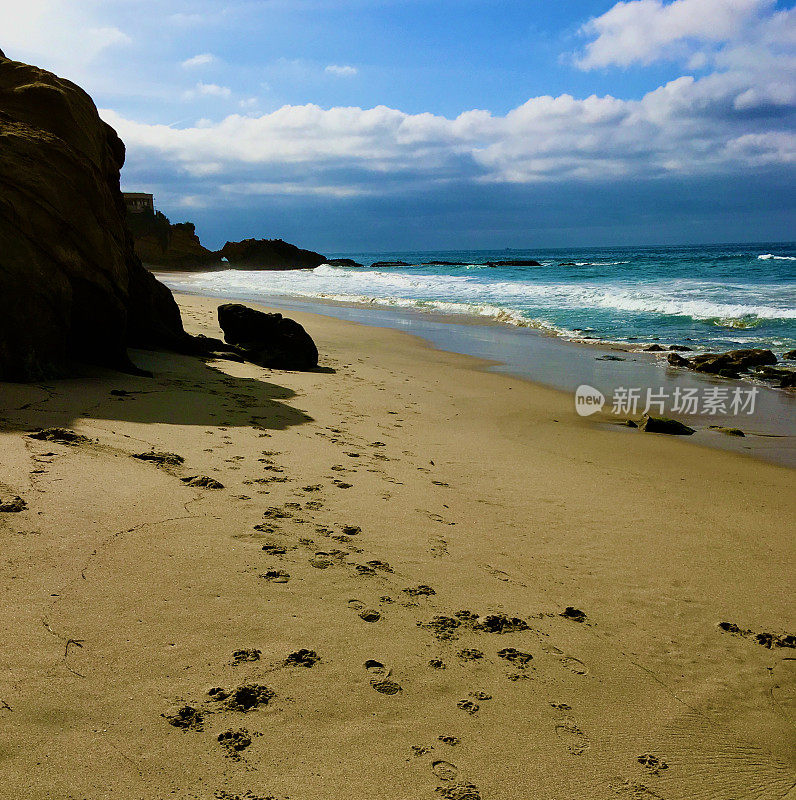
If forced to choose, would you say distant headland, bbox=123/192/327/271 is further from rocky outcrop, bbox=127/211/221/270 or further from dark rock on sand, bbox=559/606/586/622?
dark rock on sand, bbox=559/606/586/622

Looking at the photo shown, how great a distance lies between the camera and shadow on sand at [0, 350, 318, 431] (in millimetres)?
4801

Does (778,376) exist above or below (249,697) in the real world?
above

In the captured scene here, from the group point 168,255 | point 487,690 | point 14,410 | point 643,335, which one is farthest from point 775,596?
point 168,255

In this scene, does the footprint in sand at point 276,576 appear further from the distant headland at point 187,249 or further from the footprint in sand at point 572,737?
the distant headland at point 187,249

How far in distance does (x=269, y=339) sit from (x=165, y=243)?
6323 centimetres

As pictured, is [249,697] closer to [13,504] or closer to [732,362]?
[13,504]

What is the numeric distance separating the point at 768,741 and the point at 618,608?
2.84ft

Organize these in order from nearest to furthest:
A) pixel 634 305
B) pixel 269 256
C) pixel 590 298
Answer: pixel 634 305 → pixel 590 298 → pixel 269 256

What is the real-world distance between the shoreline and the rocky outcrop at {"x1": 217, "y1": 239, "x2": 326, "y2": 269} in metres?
55.6

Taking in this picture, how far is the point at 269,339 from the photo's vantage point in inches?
389

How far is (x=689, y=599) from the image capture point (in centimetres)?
331

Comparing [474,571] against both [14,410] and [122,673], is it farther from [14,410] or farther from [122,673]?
[14,410]

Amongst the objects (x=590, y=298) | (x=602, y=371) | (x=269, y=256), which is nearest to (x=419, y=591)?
(x=602, y=371)

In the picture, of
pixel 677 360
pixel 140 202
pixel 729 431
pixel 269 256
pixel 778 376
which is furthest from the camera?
pixel 269 256
